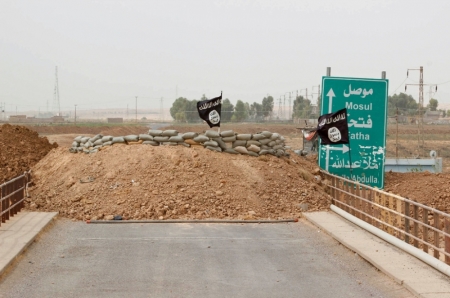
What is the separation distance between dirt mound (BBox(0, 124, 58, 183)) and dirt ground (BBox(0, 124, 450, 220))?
6.30 feet

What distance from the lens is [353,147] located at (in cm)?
1706

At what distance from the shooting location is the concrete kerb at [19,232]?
1023cm

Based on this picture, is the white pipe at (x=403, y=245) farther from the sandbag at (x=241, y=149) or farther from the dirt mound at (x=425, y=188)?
the sandbag at (x=241, y=149)

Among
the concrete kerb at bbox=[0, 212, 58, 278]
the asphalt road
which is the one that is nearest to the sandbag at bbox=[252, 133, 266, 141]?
the asphalt road

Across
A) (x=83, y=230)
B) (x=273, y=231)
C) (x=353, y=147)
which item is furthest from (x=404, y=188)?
(x=83, y=230)

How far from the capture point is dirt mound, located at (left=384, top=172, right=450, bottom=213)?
59.0 feet

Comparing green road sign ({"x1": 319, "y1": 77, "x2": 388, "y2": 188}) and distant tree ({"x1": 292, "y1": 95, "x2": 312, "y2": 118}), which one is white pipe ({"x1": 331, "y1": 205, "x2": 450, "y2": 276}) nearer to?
green road sign ({"x1": 319, "y1": 77, "x2": 388, "y2": 188})

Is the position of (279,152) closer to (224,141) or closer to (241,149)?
(241,149)

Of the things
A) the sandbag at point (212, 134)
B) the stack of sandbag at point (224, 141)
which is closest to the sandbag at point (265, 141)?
the stack of sandbag at point (224, 141)

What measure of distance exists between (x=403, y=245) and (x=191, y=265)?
3498mm

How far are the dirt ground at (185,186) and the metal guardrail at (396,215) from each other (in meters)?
1.02

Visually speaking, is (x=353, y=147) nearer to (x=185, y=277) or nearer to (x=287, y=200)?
(x=287, y=200)

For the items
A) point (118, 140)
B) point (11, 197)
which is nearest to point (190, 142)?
point (118, 140)

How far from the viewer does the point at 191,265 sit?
403 inches
